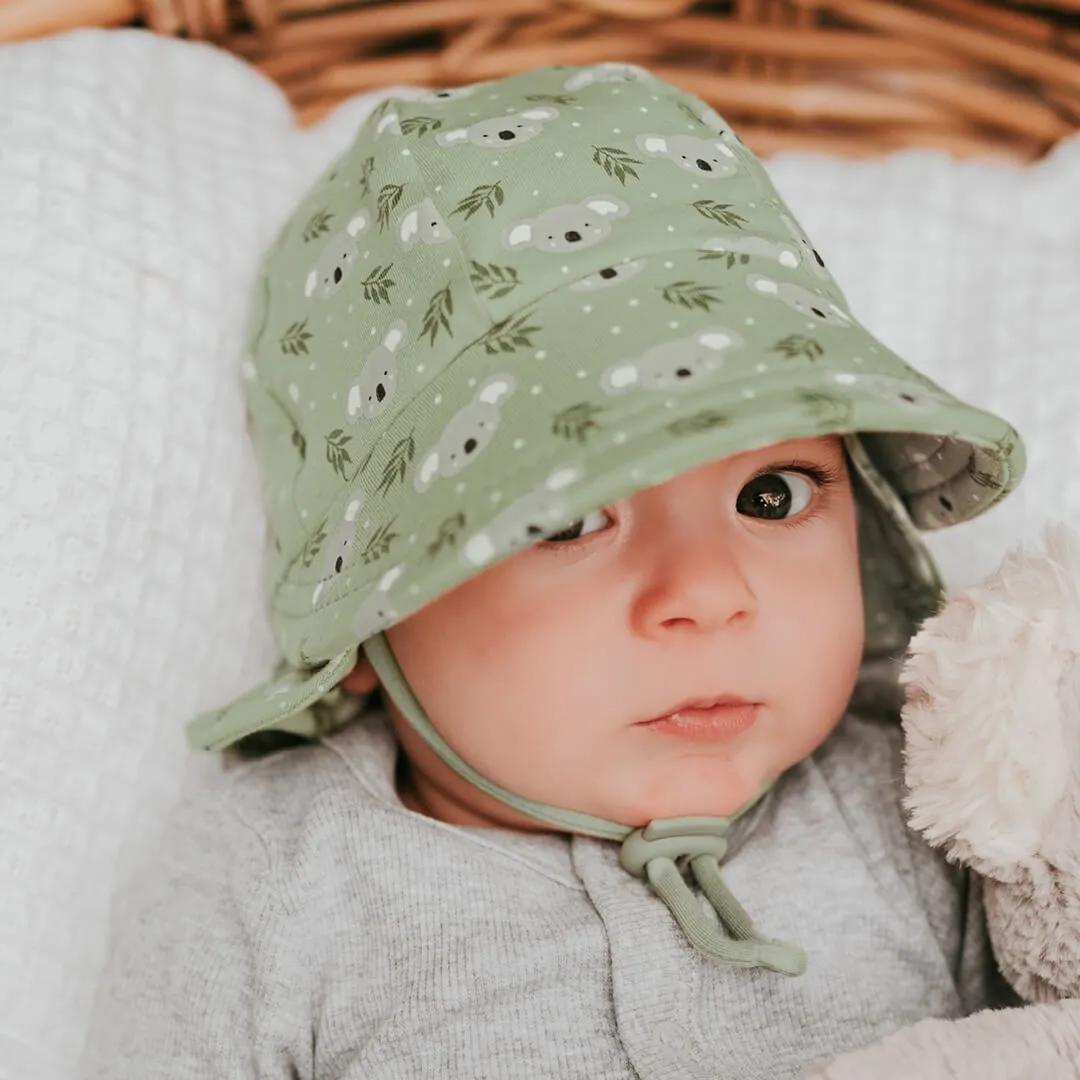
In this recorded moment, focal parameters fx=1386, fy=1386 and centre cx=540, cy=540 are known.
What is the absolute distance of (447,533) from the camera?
2.33ft

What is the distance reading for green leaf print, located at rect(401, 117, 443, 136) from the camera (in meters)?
0.90

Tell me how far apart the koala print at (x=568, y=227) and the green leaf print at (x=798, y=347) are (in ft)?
0.45

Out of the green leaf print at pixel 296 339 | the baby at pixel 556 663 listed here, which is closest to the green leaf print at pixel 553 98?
the baby at pixel 556 663

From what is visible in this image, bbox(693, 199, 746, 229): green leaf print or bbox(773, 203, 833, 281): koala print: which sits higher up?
bbox(693, 199, 746, 229): green leaf print

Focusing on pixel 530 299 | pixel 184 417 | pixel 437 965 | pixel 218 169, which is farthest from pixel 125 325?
pixel 437 965

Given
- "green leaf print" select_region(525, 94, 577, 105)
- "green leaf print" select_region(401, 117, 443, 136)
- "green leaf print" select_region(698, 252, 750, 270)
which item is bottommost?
"green leaf print" select_region(698, 252, 750, 270)

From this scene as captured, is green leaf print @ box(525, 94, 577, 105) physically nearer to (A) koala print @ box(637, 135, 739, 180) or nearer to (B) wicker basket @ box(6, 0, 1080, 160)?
(A) koala print @ box(637, 135, 739, 180)

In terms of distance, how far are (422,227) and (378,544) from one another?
0.21m

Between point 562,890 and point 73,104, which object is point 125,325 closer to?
point 73,104

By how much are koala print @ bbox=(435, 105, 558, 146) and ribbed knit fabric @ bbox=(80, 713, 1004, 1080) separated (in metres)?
0.42

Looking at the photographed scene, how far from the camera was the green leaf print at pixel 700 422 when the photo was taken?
27.0 inches


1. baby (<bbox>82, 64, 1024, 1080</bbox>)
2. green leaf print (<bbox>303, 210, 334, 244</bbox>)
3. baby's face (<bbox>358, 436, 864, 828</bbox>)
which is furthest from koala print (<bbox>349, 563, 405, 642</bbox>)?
green leaf print (<bbox>303, 210, 334, 244</bbox>)

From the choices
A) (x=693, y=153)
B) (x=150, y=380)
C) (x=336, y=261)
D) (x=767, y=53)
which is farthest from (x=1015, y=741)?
(x=767, y=53)

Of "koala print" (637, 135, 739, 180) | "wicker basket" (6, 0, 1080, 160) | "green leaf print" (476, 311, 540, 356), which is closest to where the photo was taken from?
"green leaf print" (476, 311, 540, 356)
